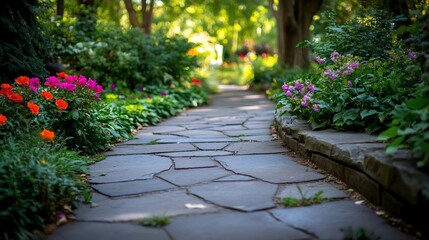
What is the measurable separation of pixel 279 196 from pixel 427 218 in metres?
0.99

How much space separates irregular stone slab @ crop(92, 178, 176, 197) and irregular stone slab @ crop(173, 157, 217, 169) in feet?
1.75

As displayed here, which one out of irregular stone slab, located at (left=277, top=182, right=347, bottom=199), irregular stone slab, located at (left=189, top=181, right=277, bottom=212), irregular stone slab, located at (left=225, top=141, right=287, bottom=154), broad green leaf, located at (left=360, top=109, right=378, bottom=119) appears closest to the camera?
irregular stone slab, located at (left=189, top=181, right=277, bottom=212)

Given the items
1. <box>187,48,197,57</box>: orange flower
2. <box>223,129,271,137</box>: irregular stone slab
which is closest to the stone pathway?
<box>223,129,271,137</box>: irregular stone slab

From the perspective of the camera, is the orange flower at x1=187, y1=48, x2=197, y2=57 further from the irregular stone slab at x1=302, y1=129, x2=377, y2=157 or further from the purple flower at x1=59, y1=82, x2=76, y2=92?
the irregular stone slab at x1=302, y1=129, x2=377, y2=157

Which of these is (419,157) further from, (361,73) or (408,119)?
(361,73)

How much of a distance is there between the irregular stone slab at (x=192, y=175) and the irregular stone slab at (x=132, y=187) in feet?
0.35

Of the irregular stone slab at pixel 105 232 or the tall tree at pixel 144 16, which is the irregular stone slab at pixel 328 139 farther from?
the tall tree at pixel 144 16

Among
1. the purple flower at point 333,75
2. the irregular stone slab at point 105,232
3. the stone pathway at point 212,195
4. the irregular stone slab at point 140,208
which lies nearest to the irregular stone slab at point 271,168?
the stone pathway at point 212,195

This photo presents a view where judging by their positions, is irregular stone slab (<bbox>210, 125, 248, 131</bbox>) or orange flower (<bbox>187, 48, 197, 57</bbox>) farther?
orange flower (<bbox>187, 48, 197, 57</bbox>)

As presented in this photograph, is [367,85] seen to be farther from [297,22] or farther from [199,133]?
[297,22]

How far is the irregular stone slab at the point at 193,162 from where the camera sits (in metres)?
4.08

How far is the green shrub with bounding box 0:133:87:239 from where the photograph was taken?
2459 millimetres

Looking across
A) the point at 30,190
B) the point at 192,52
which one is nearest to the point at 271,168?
the point at 30,190

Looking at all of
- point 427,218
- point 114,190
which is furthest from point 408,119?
point 114,190
